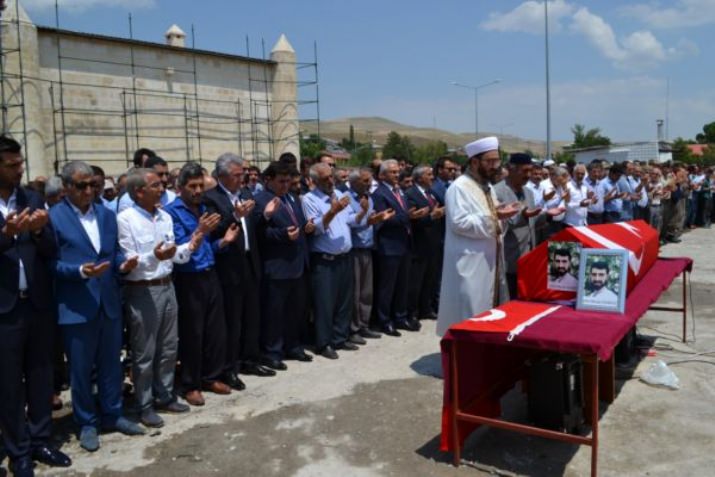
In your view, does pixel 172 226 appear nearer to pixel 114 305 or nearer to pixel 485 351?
pixel 114 305

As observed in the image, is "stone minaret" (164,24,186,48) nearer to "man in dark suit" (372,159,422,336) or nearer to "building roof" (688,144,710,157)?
"man in dark suit" (372,159,422,336)

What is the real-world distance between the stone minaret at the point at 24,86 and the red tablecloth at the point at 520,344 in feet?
58.1

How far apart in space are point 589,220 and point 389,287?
6.14 meters

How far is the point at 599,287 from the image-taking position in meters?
4.68

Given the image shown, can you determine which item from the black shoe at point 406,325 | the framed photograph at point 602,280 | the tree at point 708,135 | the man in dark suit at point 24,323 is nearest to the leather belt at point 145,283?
the man in dark suit at point 24,323

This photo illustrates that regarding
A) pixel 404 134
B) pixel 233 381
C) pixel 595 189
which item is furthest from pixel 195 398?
pixel 404 134

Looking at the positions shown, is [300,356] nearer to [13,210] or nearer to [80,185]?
[80,185]

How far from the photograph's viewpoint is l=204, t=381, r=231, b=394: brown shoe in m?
5.58

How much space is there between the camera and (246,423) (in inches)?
195

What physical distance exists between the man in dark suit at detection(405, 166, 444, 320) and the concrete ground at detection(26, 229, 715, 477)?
1.77 metres

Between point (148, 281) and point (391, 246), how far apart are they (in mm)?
3250

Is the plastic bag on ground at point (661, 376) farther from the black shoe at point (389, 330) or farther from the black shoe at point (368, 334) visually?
the black shoe at point (368, 334)

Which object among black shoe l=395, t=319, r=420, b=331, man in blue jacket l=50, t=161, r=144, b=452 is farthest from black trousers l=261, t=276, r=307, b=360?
man in blue jacket l=50, t=161, r=144, b=452

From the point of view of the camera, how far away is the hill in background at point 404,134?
482ft
